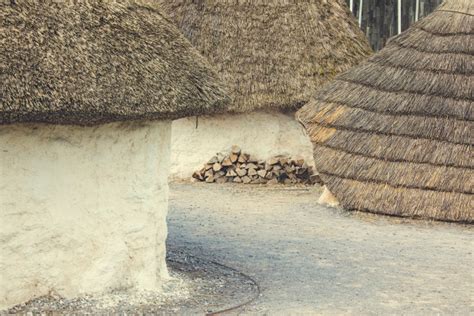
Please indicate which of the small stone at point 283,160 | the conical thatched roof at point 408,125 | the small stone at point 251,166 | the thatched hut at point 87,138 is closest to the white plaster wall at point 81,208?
the thatched hut at point 87,138

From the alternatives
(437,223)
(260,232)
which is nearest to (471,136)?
(437,223)

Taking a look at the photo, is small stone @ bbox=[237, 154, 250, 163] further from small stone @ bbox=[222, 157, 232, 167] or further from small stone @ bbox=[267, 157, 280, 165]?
small stone @ bbox=[267, 157, 280, 165]

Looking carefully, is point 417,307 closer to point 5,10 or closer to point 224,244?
point 224,244

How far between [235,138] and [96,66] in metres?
8.16

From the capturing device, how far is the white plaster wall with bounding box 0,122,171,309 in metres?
8.39

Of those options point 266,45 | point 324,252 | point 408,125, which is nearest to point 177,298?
point 324,252

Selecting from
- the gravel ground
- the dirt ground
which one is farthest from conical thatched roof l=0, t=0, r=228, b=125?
the dirt ground

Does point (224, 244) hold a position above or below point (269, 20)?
below

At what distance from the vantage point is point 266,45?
16703 mm

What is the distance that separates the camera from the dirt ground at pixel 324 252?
31.4 feet

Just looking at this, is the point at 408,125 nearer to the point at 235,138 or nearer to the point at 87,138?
the point at 235,138

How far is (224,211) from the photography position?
14.2 meters

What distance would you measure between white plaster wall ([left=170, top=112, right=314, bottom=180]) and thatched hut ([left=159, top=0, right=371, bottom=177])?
0.04ft

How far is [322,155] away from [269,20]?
3.01m
